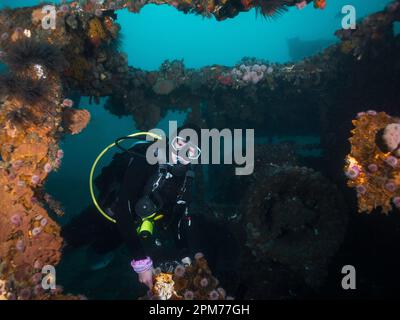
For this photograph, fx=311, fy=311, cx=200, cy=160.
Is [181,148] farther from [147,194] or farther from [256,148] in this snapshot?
[256,148]

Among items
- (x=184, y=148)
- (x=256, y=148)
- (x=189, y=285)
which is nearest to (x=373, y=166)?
(x=184, y=148)

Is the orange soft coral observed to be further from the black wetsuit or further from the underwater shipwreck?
the black wetsuit

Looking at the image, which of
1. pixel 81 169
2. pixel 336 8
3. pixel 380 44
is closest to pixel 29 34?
pixel 380 44

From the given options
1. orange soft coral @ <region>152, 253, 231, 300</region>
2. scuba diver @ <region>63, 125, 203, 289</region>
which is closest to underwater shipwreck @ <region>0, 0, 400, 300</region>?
orange soft coral @ <region>152, 253, 231, 300</region>

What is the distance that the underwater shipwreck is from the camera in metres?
4.19

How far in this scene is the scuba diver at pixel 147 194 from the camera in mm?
4676

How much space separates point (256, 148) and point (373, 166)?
4243 mm

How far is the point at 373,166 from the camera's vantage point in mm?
4082

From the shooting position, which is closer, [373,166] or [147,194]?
[373,166]

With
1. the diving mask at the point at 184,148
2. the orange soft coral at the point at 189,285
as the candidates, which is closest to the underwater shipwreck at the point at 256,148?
the orange soft coral at the point at 189,285

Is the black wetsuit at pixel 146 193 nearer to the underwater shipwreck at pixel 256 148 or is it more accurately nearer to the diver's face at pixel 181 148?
the diver's face at pixel 181 148

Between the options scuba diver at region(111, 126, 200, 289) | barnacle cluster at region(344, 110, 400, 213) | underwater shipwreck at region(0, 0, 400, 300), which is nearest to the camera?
barnacle cluster at region(344, 110, 400, 213)

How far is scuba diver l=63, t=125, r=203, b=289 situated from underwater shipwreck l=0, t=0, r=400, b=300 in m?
0.76

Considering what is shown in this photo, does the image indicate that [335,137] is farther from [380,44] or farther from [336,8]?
[336,8]
